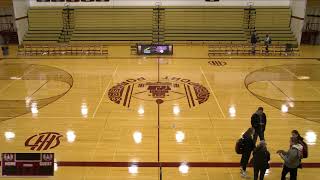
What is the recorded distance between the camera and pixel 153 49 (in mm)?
23672

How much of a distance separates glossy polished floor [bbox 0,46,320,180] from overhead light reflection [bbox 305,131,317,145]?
1.2 inches

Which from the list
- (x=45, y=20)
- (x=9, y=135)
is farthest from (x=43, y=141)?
(x=45, y=20)

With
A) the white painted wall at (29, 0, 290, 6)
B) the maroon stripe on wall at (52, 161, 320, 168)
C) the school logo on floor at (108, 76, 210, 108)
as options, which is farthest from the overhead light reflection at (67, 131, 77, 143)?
the white painted wall at (29, 0, 290, 6)

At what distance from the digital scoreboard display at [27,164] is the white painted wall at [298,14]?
2473cm

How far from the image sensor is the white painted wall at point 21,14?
2761 cm

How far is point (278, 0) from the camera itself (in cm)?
2994

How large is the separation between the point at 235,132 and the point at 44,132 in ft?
20.6

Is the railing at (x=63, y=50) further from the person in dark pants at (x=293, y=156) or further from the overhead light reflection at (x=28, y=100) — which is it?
the person in dark pants at (x=293, y=156)

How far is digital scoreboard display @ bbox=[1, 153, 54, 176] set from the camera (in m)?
7.90

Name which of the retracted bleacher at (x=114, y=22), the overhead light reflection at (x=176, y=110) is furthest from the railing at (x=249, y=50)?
the overhead light reflection at (x=176, y=110)

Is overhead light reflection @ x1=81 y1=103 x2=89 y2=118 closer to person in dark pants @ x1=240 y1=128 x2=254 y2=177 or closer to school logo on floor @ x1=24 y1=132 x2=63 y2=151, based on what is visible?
school logo on floor @ x1=24 y1=132 x2=63 y2=151

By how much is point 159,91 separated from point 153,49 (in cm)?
829

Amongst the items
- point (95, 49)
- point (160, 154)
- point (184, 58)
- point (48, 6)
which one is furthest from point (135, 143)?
point (48, 6)

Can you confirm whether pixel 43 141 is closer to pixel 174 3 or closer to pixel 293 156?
pixel 293 156
